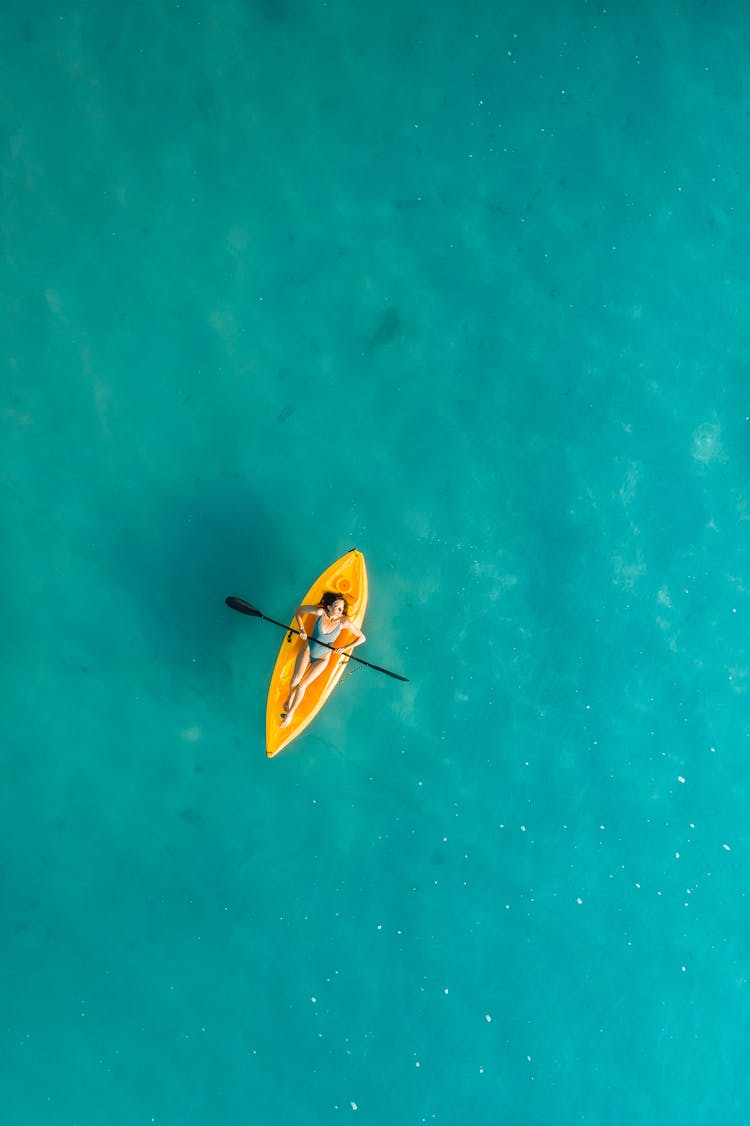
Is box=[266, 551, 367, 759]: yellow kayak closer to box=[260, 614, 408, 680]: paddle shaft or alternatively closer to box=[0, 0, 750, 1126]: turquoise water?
box=[260, 614, 408, 680]: paddle shaft

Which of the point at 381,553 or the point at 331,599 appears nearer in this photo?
the point at 331,599

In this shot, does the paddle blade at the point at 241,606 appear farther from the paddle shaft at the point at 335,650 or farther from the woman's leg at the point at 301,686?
the woman's leg at the point at 301,686

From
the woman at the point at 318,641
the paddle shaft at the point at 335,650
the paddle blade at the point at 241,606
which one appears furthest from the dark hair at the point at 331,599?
the paddle blade at the point at 241,606

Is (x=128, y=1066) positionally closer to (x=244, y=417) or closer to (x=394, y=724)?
(x=394, y=724)

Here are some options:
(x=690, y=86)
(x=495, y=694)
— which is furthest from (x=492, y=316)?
(x=495, y=694)

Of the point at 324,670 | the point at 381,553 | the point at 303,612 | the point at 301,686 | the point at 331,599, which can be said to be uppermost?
the point at 381,553

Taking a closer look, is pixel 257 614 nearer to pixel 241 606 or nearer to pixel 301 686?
pixel 241 606

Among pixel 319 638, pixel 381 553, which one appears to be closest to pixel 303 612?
pixel 319 638
